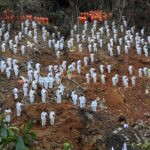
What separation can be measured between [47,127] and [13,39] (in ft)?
11.1

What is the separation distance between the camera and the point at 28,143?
2.97 metres

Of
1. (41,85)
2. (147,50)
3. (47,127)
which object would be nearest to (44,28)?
(147,50)

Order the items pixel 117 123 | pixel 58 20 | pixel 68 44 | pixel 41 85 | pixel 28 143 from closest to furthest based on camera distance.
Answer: pixel 28 143, pixel 117 123, pixel 41 85, pixel 68 44, pixel 58 20

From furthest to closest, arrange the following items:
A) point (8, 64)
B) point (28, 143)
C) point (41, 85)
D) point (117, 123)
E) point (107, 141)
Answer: point (8, 64)
point (41, 85)
point (117, 123)
point (107, 141)
point (28, 143)

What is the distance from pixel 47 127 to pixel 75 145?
0.51 m

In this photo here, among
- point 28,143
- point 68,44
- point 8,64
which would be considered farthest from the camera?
point 68,44

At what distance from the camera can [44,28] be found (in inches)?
398

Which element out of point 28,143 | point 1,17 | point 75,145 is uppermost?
point 28,143

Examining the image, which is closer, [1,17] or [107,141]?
[107,141]

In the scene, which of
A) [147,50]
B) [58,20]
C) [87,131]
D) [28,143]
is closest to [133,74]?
[147,50]

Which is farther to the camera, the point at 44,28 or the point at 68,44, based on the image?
the point at 44,28

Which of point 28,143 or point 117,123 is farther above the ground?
point 28,143

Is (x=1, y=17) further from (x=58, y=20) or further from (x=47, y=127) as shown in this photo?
(x=47, y=127)

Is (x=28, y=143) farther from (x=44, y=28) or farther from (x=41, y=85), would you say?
(x=44, y=28)
